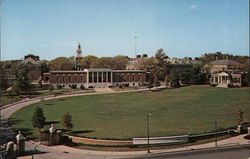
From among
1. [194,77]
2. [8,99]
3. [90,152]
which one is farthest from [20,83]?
[194,77]

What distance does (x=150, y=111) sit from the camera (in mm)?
36969

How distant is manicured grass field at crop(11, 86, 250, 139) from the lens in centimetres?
2747

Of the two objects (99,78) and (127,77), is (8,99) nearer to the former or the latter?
(99,78)

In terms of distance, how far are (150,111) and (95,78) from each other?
3149cm

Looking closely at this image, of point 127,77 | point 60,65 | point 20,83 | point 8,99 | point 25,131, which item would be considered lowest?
point 25,131

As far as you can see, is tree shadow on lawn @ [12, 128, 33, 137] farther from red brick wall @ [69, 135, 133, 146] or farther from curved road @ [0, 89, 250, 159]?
red brick wall @ [69, 135, 133, 146]

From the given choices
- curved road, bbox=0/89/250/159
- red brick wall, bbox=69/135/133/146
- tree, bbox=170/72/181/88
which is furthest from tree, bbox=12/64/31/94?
tree, bbox=170/72/181/88

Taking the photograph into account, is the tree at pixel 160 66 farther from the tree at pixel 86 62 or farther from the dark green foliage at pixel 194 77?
the tree at pixel 86 62

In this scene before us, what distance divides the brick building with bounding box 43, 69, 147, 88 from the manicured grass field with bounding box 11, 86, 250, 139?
1434 cm

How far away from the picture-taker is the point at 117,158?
1977 centimetres

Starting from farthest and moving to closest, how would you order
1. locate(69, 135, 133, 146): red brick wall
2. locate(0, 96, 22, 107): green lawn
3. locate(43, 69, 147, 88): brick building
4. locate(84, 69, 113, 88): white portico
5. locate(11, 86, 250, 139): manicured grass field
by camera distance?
locate(84, 69, 113, 88): white portico, locate(43, 69, 147, 88): brick building, locate(0, 96, 22, 107): green lawn, locate(11, 86, 250, 139): manicured grass field, locate(69, 135, 133, 146): red brick wall

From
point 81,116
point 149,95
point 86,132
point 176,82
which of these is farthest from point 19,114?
point 176,82

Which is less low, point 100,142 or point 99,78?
point 99,78

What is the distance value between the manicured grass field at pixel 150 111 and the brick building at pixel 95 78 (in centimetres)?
1434
